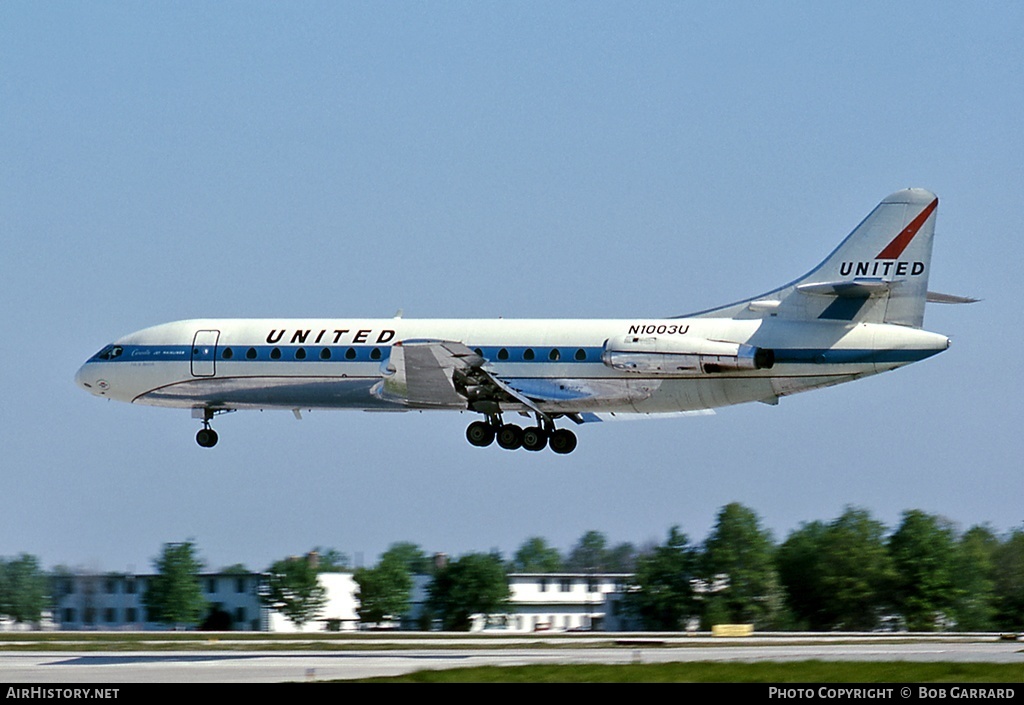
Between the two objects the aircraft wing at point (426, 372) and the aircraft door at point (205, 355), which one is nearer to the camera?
the aircraft wing at point (426, 372)

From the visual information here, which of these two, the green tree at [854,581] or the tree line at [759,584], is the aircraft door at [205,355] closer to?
the tree line at [759,584]

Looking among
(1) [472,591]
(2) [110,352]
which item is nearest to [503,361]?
(2) [110,352]

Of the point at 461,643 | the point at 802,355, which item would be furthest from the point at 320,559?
the point at 802,355

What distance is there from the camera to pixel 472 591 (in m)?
79.2

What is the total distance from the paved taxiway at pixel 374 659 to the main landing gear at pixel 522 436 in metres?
6.92

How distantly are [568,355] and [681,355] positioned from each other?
11.7 feet

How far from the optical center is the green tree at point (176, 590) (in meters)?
77.4

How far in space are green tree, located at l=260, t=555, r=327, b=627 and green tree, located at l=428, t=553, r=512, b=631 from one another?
833cm

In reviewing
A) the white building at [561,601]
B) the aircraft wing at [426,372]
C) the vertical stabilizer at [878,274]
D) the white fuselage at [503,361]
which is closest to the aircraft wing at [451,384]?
the aircraft wing at [426,372]

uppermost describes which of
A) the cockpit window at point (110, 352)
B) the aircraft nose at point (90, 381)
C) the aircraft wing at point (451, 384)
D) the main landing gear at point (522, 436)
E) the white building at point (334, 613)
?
the cockpit window at point (110, 352)

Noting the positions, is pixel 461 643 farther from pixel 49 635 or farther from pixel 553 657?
pixel 49 635

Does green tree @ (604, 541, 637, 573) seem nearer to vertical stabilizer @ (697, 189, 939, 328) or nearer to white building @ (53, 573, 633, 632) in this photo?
white building @ (53, 573, 633, 632)

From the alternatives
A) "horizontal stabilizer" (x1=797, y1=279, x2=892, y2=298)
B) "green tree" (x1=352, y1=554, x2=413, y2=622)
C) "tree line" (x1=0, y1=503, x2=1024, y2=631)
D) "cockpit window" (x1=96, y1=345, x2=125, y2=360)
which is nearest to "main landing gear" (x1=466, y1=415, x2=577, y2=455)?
"horizontal stabilizer" (x1=797, y1=279, x2=892, y2=298)

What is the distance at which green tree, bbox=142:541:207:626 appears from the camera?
77.4 meters
